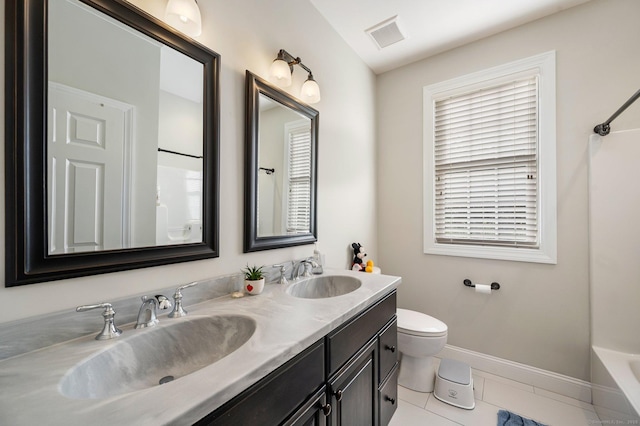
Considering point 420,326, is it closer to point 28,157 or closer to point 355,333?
point 355,333

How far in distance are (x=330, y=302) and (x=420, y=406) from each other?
1217 mm

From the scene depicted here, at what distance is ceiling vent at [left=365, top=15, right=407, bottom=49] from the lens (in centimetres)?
190

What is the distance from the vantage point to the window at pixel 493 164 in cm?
189

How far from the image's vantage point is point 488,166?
2102 mm

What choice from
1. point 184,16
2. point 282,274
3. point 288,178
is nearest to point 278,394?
point 282,274

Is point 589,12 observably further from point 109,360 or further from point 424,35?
point 109,360

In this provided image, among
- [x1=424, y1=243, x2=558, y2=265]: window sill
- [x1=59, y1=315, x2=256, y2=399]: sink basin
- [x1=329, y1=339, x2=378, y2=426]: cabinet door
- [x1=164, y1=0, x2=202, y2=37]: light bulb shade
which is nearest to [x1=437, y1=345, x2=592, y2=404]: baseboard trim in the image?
[x1=424, y1=243, x2=558, y2=265]: window sill

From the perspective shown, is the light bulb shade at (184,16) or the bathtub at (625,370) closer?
the light bulb shade at (184,16)

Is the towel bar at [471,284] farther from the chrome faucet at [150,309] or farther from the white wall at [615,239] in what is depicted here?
the chrome faucet at [150,309]

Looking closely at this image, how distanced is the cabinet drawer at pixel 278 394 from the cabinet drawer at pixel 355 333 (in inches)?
2.5

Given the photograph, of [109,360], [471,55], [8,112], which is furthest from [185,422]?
[471,55]

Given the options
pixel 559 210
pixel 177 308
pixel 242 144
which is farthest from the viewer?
pixel 559 210

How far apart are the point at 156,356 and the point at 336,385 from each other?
62 cm

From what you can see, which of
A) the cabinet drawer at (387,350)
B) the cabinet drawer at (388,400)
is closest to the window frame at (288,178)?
the cabinet drawer at (387,350)
